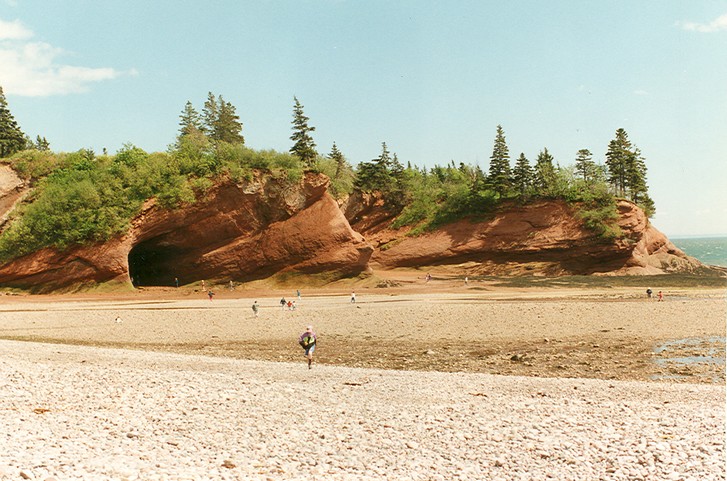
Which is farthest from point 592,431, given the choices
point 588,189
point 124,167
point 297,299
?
point 588,189

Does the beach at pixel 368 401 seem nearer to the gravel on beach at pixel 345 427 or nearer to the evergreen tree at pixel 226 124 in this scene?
the gravel on beach at pixel 345 427

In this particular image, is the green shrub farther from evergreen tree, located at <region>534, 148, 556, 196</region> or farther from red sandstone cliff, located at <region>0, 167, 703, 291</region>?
evergreen tree, located at <region>534, 148, 556, 196</region>

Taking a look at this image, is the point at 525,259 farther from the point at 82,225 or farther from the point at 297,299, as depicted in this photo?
the point at 82,225

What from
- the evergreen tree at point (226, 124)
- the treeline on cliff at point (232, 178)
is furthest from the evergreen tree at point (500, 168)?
the evergreen tree at point (226, 124)

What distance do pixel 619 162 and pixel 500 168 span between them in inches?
688

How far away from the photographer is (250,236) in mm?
43469

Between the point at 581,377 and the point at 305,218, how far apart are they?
33.3 meters

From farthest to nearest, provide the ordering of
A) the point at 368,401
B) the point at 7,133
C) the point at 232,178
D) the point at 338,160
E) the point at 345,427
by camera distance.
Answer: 1. the point at 338,160
2. the point at 7,133
3. the point at 232,178
4. the point at 368,401
5. the point at 345,427

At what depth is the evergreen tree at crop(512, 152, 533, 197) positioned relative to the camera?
58469 millimetres

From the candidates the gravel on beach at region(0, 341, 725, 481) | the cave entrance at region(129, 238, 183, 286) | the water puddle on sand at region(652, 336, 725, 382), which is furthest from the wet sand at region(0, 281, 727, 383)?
the cave entrance at region(129, 238, 183, 286)

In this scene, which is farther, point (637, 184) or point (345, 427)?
point (637, 184)

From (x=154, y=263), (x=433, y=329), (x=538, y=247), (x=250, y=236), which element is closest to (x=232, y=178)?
(x=250, y=236)

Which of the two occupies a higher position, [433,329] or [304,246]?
[304,246]

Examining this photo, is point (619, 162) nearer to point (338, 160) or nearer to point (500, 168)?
point (500, 168)
